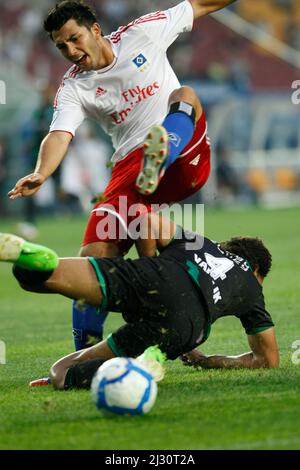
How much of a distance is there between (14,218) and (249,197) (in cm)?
839

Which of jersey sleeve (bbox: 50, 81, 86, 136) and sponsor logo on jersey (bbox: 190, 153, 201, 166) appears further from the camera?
sponsor logo on jersey (bbox: 190, 153, 201, 166)

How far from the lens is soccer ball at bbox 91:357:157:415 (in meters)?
5.75

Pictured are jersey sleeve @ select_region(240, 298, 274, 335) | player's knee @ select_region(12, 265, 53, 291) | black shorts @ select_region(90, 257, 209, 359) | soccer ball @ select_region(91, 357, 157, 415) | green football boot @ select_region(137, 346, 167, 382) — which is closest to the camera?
soccer ball @ select_region(91, 357, 157, 415)

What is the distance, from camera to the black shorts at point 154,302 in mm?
6469

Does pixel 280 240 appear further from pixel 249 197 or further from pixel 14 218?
pixel 249 197

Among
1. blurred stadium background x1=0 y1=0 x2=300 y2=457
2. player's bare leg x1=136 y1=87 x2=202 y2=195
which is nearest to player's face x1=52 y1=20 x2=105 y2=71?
player's bare leg x1=136 y1=87 x2=202 y2=195

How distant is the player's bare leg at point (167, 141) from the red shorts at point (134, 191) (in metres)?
0.32

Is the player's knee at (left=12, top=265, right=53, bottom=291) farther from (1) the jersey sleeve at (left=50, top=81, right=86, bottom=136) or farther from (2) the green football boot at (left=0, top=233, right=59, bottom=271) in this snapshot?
(1) the jersey sleeve at (left=50, top=81, right=86, bottom=136)

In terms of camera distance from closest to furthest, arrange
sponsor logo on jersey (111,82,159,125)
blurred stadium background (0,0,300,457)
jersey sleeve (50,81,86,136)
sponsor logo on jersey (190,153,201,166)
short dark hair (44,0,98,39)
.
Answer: blurred stadium background (0,0,300,457)
short dark hair (44,0,98,39)
jersey sleeve (50,81,86,136)
sponsor logo on jersey (190,153,201,166)
sponsor logo on jersey (111,82,159,125)

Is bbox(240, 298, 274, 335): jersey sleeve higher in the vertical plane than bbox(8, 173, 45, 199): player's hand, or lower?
lower

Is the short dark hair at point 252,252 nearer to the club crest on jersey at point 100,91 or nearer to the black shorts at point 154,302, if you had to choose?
the black shorts at point 154,302

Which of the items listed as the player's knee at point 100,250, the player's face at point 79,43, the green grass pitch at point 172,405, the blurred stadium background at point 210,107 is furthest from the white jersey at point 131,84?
the blurred stadium background at point 210,107

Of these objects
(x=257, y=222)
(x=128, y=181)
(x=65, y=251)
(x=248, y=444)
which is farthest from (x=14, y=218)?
(x=248, y=444)

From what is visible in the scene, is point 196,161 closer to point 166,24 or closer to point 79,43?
point 166,24
